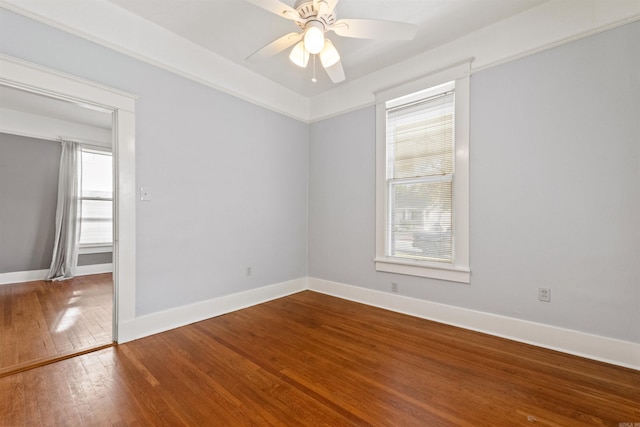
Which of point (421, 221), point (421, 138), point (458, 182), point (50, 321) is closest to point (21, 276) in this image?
point (50, 321)

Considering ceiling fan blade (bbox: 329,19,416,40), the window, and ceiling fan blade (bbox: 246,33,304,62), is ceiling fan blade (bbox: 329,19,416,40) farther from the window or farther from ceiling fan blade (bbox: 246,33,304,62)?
the window

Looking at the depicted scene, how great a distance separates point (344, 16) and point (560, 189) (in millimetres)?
2514

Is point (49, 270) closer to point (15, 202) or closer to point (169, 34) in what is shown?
point (15, 202)

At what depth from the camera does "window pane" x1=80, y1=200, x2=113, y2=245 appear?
5340 mm

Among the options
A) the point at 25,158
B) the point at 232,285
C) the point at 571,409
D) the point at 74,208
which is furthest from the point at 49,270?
the point at 571,409

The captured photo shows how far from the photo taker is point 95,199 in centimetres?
545

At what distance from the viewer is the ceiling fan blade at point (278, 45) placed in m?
2.08

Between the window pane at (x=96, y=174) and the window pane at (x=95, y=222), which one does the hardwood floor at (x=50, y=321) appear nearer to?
the window pane at (x=95, y=222)

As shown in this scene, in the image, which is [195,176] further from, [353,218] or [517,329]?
[517,329]

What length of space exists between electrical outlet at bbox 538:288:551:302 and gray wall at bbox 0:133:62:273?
293 inches

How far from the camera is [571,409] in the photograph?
1.59m

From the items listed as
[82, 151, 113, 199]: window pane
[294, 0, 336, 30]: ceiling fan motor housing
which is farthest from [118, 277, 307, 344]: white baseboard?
[82, 151, 113, 199]: window pane

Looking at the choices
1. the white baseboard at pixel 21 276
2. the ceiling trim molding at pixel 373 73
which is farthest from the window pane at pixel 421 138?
the white baseboard at pixel 21 276

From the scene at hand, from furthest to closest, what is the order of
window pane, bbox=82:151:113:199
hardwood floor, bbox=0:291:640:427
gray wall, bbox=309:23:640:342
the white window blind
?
window pane, bbox=82:151:113:199 → the white window blind → gray wall, bbox=309:23:640:342 → hardwood floor, bbox=0:291:640:427
